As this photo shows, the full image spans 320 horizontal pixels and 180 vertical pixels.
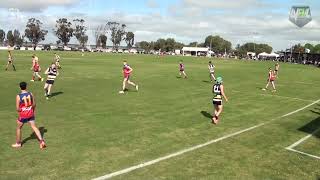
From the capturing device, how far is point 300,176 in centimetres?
1095

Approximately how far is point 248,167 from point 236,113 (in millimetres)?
9304

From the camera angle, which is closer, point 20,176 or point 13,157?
point 20,176

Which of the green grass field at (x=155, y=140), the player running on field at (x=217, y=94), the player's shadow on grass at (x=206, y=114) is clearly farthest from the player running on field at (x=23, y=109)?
the player's shadow on grass at (x=206, y=114)

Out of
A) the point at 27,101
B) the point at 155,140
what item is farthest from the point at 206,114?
the point at 27,101

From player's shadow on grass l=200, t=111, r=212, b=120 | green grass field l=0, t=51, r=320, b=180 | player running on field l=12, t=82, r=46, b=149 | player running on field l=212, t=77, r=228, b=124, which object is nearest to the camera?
green grass field l=0, t=51, r=320, b=180

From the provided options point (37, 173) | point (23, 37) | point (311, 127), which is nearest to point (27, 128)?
point (37, 173)

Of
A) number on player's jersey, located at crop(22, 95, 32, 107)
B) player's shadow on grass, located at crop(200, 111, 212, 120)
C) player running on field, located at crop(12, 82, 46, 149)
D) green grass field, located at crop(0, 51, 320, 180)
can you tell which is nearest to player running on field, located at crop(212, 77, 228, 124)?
green grass field, located at crop(0, 51, 320, 180)

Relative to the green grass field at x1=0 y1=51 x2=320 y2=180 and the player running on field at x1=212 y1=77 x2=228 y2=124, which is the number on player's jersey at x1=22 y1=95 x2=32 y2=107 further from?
the player running on field at x1=212 y1=77 x2=228 y2=124

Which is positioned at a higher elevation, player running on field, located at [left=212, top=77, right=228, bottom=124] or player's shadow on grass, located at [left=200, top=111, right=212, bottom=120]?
player running on field, located at [left=212, top=77, right=228, bottom=124]

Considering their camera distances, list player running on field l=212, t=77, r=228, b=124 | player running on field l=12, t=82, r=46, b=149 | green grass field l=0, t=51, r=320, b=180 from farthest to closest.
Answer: player running on field l=212, t=77, r=228, b=124 < player running on field l=12, t=82, r=46, b=149 < green grass field l=0, t=51, r=320, b=180

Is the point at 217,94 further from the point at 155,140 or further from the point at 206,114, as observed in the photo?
the point at 155,140

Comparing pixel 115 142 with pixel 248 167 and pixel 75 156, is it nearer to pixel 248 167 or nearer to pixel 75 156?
pixel 75 156

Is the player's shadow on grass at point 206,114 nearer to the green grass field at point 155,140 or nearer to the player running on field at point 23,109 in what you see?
the green grass field at point 155,140

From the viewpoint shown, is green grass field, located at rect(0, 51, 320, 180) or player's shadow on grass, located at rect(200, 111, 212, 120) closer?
green grass field, located at rect(0, 51, 320, 180)
